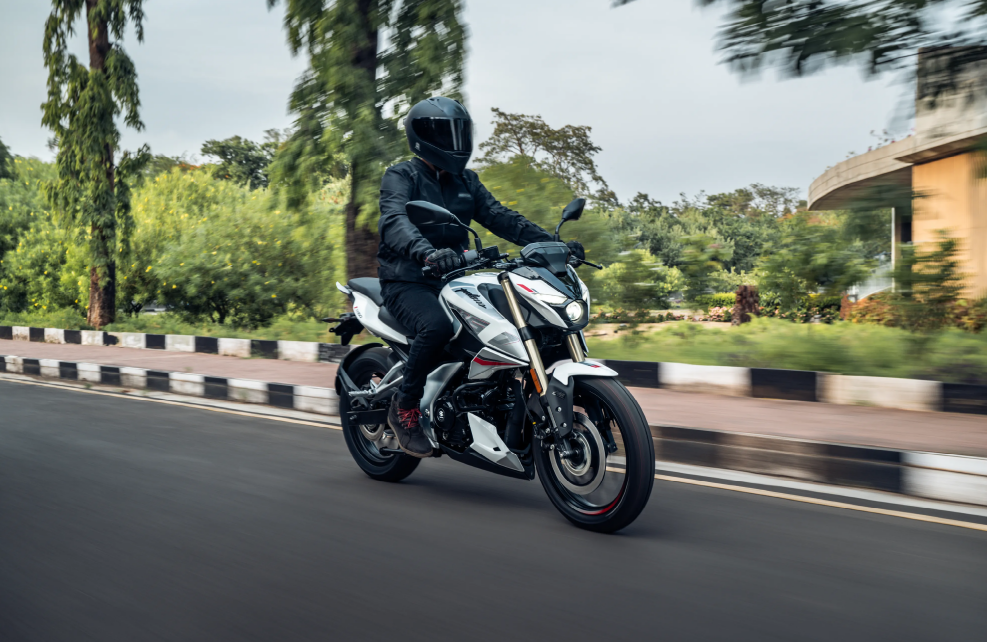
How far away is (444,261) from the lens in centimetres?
374

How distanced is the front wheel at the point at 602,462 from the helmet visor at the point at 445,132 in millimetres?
1404

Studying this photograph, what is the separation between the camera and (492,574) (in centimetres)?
319

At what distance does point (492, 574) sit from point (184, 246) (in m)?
13.8

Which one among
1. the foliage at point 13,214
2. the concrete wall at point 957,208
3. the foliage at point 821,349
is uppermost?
the foliage at point 13,214

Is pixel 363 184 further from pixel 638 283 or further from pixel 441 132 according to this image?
pixel 441 132

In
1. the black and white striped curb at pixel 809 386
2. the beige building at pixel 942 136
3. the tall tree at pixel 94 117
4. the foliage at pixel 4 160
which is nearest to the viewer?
the beige building at pixel 942 136

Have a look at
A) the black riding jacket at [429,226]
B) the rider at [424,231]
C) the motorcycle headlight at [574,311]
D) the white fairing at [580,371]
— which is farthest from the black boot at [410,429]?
the motorcycle headlight at [574,311]

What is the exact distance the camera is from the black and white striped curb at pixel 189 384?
786cm

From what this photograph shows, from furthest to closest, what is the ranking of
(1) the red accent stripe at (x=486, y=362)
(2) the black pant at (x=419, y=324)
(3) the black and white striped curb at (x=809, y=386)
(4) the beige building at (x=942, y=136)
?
(3) the black and white striped curb at (x=809, y=386), (4) the beige building at (x=942, y=136), (2) the black pant at (x=419, y=324), (1) the red accent stripe at (x=486, y=362)

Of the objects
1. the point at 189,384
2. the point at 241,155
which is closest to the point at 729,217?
the point at 241,155

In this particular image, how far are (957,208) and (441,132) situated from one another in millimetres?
8902

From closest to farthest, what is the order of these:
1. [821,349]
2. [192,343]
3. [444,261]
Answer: [444,261], [821,349], [192,343]

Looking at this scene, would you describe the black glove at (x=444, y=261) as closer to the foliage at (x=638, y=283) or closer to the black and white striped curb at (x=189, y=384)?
the black and white striped curb at (x=189, y=384)

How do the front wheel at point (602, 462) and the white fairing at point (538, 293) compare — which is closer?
the front wheel at point (602, 462)
